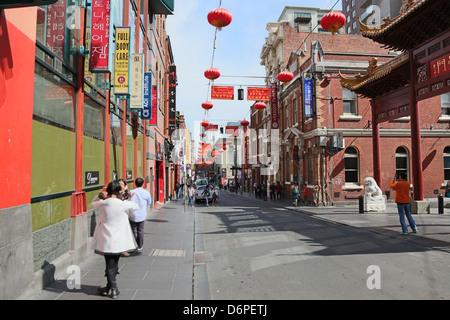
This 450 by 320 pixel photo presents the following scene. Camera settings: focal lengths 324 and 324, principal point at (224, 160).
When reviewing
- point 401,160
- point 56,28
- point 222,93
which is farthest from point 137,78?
point 401,160

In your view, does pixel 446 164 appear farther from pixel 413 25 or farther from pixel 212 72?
pixel 212 72

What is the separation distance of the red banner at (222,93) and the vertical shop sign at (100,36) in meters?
11.8

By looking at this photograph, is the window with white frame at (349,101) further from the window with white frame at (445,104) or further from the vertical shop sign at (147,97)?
the vertical shop sign at (147,97)

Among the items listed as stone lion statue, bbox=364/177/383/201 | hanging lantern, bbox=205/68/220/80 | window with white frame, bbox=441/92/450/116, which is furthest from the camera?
window with white frame, bbox=441/92/450/116

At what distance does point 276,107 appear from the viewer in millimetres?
29344

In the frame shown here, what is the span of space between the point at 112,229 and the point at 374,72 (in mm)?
15363

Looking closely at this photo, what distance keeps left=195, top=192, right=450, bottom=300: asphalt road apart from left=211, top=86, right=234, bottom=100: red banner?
35.5 ft

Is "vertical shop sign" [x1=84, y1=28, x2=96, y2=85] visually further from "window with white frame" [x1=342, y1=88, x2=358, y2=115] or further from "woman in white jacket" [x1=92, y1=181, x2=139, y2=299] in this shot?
"window with white frame" [x1=342, y1=88, x2=358, y2=115]

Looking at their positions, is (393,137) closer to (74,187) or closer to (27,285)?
(74,187)

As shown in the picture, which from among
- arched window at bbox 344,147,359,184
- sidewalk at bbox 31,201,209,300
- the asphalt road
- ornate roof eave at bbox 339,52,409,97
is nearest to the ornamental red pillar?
ornate roof eave at bbox 339,52,409,97

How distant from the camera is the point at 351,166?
72.0 ft

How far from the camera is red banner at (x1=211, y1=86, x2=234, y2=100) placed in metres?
19.0

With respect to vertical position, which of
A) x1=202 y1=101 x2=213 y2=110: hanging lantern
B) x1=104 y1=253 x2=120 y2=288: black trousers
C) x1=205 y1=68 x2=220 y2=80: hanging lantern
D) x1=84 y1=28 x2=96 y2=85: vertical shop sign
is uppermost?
x1=205 y1=68 x2=220 y2=80: hanging lantern

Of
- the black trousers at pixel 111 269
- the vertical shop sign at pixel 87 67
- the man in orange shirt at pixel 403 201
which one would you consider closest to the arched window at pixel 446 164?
the man in orange shirt at pixel 403 201
